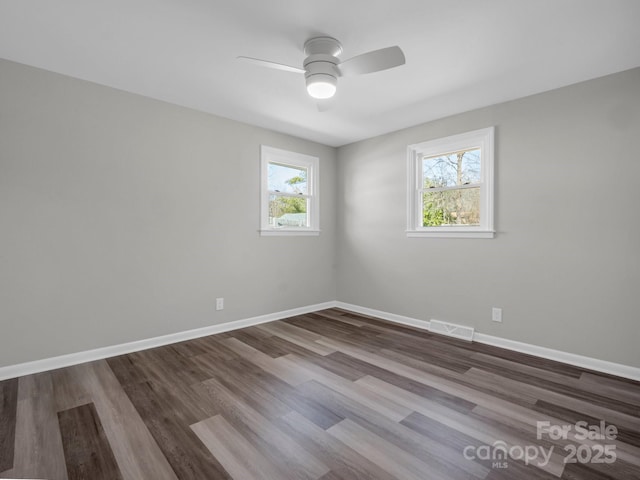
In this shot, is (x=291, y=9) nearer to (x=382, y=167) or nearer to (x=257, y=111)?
(x=257, y=111)

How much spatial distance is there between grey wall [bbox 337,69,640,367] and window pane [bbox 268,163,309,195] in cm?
146

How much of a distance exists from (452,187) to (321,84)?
2.20m

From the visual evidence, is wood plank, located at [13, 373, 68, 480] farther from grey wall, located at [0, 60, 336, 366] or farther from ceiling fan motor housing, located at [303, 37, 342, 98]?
ceiling fan motor housing, located at [303, 37, 342, 98]

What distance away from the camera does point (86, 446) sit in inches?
68.5

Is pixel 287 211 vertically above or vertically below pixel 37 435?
above

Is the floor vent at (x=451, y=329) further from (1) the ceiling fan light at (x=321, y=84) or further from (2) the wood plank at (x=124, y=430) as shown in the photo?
(2) the wood plank at (x=124, y=430)

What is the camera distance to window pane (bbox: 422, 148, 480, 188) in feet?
11.8

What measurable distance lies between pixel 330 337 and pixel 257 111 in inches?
106

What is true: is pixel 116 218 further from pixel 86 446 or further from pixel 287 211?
pixel 287 211

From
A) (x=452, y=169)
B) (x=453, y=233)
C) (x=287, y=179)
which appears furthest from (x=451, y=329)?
(x=287, y=179)

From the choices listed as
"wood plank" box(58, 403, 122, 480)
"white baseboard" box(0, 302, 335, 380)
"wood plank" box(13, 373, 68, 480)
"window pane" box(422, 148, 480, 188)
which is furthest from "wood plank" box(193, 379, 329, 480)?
"window pane" box(422, 148, 480, 188)

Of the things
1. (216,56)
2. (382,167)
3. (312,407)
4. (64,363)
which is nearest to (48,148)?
(216,56)

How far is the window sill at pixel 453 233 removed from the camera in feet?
11.2

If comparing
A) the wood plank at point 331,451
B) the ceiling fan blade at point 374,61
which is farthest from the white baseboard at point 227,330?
the ceiling fan blade at point 374,61
